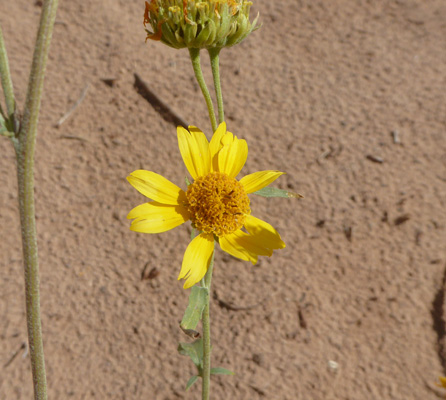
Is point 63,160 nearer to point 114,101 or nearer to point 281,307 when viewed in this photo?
point 114,101

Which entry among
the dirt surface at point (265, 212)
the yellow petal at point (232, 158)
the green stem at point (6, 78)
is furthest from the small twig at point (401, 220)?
the green stem at point (6, 78)

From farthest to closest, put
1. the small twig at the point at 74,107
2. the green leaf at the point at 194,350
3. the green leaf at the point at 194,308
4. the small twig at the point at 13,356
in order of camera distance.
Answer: the small twig at the point at 74,107
the small twig at the point at 13,356
the green leaf at the point at 194,350
the green leaf at the point at 194,308

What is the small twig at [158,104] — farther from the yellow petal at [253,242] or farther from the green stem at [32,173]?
the green stem at [32,173]

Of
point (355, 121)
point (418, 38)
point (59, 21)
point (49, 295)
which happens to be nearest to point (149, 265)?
point (49, 295)

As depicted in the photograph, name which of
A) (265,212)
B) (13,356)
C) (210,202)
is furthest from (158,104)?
(210,202)

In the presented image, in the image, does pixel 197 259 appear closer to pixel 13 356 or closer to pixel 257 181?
pixel 257 181
